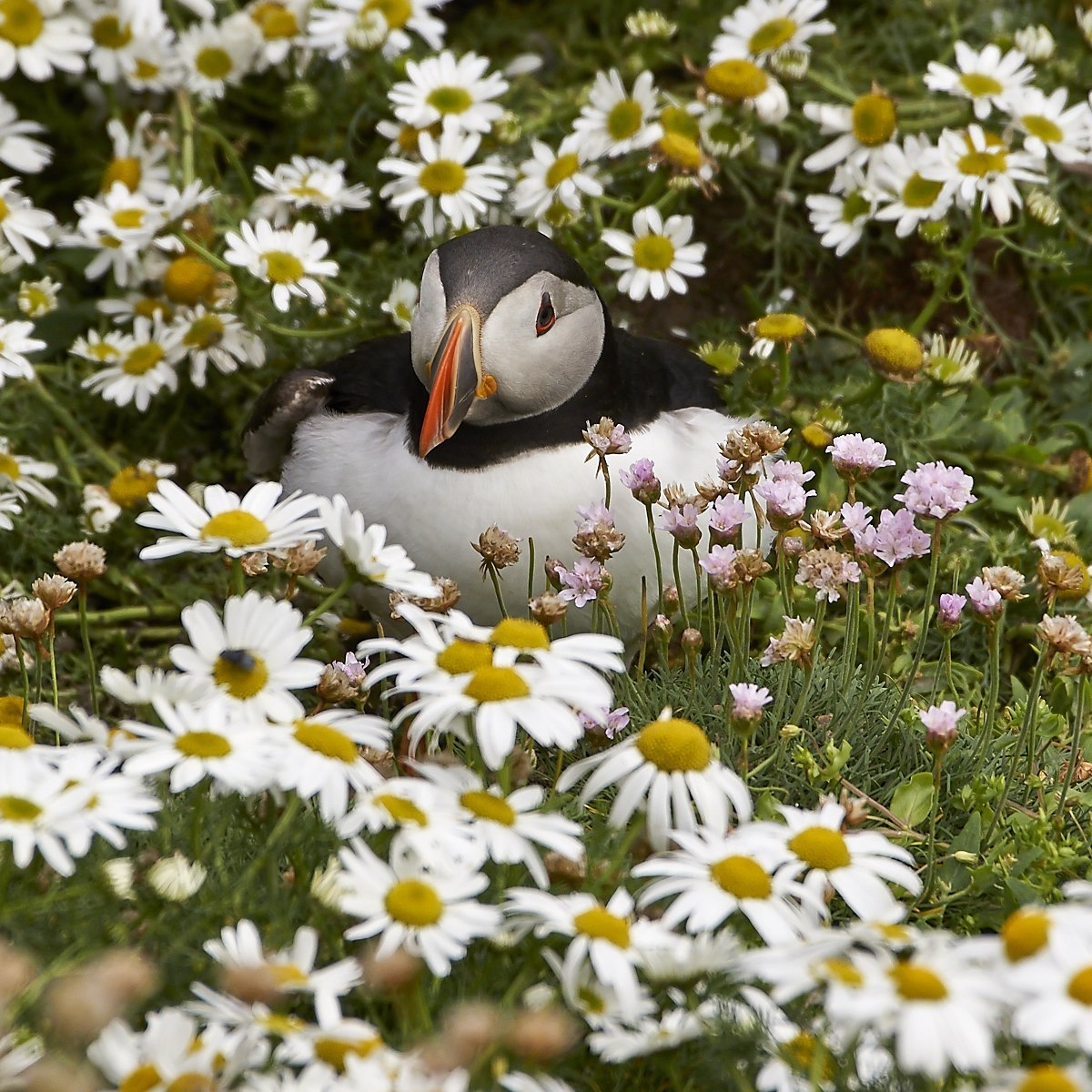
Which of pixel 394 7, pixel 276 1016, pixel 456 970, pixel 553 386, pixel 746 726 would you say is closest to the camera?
pixel 276 1016

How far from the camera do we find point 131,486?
3609mm

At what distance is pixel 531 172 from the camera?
371 centimetres

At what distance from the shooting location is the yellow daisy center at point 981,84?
3736 mm

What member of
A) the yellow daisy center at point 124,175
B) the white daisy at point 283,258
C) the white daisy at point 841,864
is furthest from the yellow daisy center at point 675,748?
the yellow daisy center at point 124,175

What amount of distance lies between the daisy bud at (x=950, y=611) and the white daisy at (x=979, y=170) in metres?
1.37

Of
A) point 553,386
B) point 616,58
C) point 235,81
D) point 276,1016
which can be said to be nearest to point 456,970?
point 276,1016

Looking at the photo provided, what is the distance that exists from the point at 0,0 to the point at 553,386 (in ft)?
6.38

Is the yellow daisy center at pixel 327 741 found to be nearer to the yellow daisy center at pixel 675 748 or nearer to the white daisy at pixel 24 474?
the yellow daisy center at pixel 675 748

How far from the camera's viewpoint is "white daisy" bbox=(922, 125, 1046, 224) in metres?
3.47

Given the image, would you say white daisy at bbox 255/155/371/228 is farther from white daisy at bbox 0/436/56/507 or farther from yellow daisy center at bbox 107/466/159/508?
white daisy at bbox 0/436/56/507

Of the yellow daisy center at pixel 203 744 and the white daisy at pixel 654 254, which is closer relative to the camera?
the yellow daisy center at pixel 203 744

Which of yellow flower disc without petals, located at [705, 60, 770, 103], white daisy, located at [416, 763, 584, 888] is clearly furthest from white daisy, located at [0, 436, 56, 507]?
white daisy, located at [416, 763, 584, 888]

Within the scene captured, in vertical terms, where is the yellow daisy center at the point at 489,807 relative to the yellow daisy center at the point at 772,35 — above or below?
below

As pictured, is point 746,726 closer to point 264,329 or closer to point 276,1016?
point 276,1016
